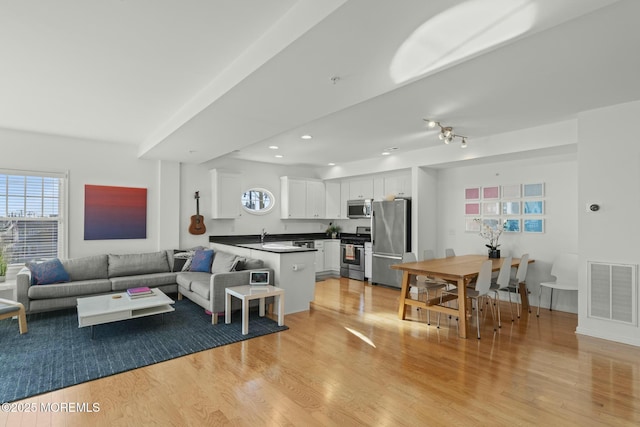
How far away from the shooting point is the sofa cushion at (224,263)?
4.80 metres

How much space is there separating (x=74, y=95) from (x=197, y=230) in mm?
3288

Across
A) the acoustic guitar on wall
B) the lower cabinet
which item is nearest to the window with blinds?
the acoustic guitar on wall

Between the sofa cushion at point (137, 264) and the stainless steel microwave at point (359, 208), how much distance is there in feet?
13.1

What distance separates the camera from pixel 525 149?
4.58 metres

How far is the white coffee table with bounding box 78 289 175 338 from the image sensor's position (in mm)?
3561

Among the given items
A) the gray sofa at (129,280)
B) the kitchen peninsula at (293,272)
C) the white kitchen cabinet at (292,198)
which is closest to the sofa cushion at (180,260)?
the gray sofa at (129,280)

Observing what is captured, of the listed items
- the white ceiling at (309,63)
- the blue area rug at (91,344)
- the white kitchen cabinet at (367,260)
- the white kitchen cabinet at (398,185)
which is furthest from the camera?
the white kitchen cabinet at (367,260)

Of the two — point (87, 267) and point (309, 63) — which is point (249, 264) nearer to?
point (87, 267)

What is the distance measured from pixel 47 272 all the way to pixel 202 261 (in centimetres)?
200

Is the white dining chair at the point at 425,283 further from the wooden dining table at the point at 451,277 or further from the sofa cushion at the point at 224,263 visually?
the sofa cushion at the point at 224,263

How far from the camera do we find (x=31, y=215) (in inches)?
200

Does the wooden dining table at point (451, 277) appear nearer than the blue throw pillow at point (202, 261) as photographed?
Yes

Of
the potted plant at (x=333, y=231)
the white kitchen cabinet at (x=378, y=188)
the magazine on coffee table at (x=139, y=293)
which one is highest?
the white kitchen cabinet at (x=378, y=188)

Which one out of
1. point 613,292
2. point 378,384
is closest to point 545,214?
point 613,292
